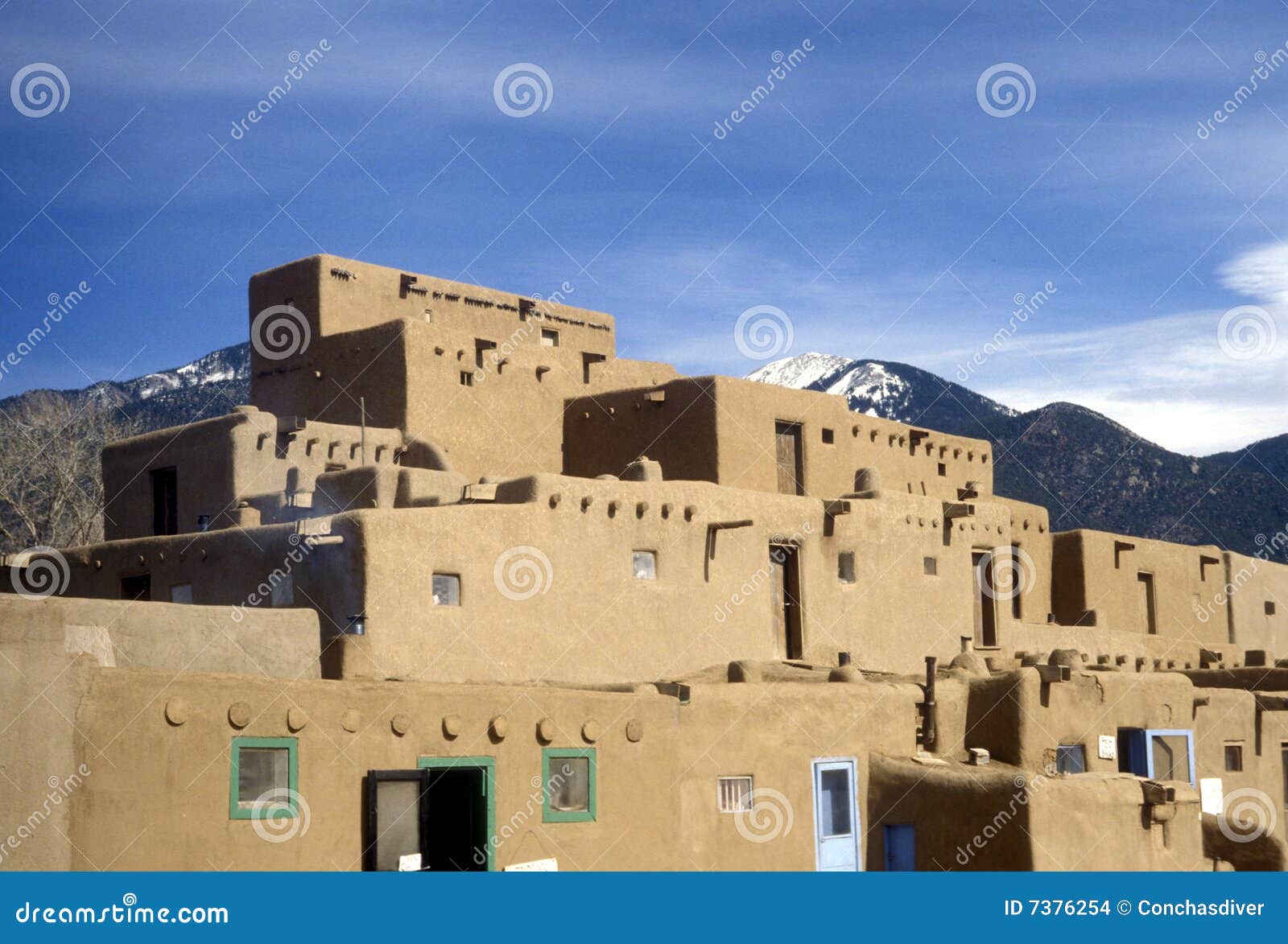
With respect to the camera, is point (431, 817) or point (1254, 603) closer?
point (431, 817)

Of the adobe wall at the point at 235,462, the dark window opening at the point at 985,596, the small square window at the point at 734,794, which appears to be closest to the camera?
the small square window at the point at 734,794

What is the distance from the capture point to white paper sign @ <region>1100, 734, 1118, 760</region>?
2209cm

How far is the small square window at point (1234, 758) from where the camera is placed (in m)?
24.8

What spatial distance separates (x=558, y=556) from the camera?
72.8ft

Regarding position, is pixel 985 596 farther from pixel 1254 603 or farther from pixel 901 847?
pixel 1254 603

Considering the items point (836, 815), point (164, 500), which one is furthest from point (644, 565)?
point (164, 500)

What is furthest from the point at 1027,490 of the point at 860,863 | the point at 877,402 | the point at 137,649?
the point at 137,649

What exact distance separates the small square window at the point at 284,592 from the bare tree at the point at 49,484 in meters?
18.3

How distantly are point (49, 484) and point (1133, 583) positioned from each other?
2727cm

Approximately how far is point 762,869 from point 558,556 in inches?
221

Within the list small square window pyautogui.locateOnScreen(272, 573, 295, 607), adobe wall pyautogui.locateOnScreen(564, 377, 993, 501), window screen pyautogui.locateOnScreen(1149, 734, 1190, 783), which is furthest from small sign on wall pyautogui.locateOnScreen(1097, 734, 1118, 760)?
small square window pyautogui.locateOnScreen(272, 573, 295, 607)

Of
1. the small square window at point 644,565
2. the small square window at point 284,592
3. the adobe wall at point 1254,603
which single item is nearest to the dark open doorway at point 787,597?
the small square window at point 644,565

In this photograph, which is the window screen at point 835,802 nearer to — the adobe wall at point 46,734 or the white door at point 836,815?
the white door at point 836,815

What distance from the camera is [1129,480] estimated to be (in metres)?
79.1
